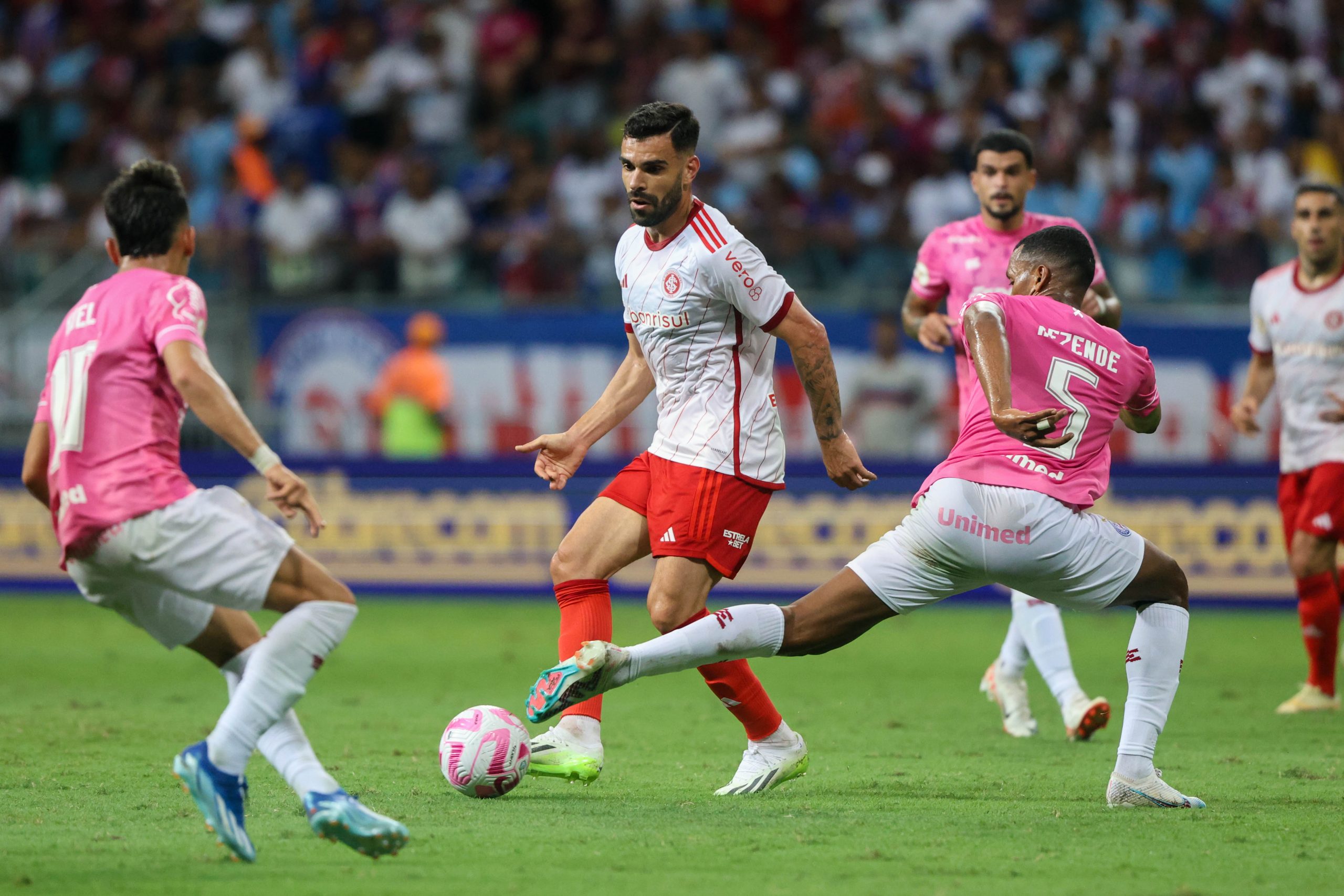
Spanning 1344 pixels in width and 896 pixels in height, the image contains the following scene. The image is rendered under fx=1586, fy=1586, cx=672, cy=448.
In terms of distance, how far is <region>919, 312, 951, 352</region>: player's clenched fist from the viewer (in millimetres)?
7887

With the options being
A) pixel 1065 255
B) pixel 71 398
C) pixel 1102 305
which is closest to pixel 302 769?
pixel 71 398

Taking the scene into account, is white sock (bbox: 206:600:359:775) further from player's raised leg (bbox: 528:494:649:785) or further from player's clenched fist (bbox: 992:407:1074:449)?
player's clenched fist (bbox: 992:407:1074:449)

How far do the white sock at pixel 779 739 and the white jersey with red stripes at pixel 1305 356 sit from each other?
4.37 metres

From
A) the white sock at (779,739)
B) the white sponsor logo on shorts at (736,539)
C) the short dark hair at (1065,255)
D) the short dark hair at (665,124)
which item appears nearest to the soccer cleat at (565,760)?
the white sock at (779,739)

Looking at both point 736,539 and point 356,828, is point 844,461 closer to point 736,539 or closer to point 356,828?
point 736,539

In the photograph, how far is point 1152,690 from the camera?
19.4 feet

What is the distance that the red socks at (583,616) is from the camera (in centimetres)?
631

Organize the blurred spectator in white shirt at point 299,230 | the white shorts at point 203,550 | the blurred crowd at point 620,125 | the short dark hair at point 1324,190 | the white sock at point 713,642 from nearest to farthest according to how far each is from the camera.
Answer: the white shorts at point 203,550 → the white sock at point 713,642 → the short dark hair at point 1324,190 → the blurred crowd at point 620,125 → the blurred spectator in white shirt at point 299,230

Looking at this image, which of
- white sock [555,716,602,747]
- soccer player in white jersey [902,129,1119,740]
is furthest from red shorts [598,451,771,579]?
soccer player in white jersey [902,129,1119,740]

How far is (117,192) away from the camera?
5.15 metres

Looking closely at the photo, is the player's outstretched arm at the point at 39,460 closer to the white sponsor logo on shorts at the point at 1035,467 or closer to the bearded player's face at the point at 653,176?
the bearded player's face at the point at 653,176

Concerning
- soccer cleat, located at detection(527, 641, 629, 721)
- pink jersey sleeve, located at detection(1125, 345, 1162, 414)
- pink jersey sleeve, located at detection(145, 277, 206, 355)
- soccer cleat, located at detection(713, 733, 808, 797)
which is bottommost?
soccer cleat, located at detection(713, 733, 808, 797)

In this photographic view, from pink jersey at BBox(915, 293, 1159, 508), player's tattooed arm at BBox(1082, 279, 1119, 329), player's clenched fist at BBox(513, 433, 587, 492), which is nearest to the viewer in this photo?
pink jersey at BBox(915, 293, 1159, 508)

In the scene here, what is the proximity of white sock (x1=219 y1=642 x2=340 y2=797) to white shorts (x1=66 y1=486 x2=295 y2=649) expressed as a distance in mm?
380
